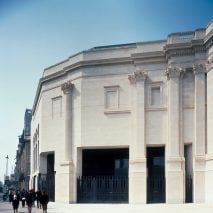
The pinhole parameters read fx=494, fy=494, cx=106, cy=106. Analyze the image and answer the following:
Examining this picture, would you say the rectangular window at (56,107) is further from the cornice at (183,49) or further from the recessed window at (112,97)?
the cornice at (183,49)

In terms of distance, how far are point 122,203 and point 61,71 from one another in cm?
1342

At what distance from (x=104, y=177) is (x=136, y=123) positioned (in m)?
5.40

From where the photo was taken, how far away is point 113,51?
4131 centimetres

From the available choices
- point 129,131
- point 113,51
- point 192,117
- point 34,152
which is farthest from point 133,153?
point 34,152

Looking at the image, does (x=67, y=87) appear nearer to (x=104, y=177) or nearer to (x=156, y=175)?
(x=104, y=177)

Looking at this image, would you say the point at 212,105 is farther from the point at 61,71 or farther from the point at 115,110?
the point at 61,71

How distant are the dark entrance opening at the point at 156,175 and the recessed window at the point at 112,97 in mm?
4626

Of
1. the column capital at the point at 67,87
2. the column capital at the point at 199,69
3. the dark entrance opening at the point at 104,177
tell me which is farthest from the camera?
the column capital at the point at 67,87

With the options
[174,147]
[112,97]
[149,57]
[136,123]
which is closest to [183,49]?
[149,57]

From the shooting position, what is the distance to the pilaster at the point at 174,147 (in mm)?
36812

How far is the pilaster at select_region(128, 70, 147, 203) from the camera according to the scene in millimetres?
38156

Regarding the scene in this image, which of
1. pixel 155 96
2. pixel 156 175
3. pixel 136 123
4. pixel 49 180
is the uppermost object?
pixel 155 96

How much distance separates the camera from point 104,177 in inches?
1606

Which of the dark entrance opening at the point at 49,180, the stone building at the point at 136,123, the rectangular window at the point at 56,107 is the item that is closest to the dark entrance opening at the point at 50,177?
the dark entrance opening at the point at 49,180
